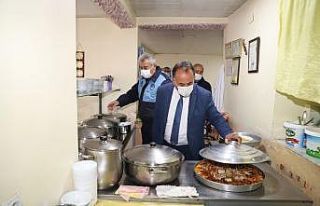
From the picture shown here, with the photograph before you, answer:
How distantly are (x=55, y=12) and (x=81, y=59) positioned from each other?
2.64 metres

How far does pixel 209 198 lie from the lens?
3.90 feet

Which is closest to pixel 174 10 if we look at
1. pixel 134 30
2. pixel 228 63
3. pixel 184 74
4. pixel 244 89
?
pixel 134 30

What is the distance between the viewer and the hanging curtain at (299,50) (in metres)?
1.43

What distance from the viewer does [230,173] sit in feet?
4.65

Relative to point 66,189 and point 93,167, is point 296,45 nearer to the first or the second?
point 93,167

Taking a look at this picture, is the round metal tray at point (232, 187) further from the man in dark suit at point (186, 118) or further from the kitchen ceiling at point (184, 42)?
the kitchen ceiling at point (184, 42)

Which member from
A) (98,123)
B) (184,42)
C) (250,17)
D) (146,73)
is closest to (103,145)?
(98,123)

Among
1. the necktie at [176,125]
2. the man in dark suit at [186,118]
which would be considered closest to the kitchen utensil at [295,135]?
the man in dark suit at [186,118]

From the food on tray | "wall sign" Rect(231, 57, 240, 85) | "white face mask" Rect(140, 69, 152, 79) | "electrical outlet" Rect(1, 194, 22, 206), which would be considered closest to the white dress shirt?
the food on tray

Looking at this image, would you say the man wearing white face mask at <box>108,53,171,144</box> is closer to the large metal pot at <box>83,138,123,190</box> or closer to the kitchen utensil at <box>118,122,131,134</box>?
the kitchen utensil at <box>118,122,131,134</box>

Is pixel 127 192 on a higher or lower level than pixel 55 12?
lower

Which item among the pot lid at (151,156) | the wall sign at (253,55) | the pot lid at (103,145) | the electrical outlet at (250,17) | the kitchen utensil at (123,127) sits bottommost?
the kitchen utensil at (123,127)

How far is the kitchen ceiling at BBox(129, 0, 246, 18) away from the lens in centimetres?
285

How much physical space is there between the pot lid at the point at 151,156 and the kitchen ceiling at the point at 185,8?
196cm
